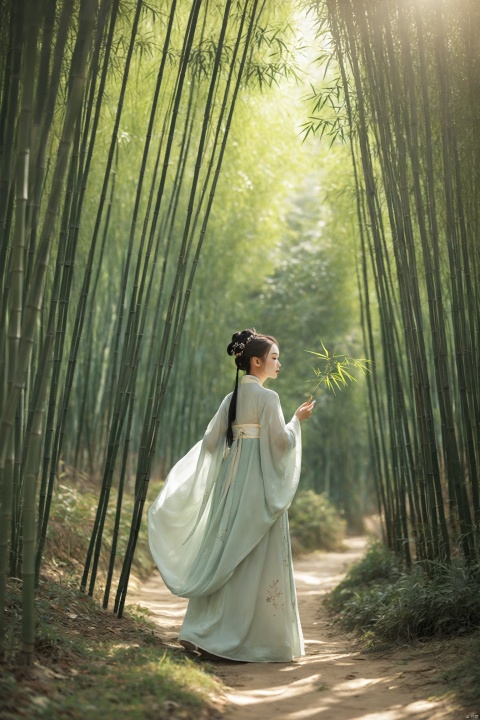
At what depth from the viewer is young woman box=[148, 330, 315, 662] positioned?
321 cm

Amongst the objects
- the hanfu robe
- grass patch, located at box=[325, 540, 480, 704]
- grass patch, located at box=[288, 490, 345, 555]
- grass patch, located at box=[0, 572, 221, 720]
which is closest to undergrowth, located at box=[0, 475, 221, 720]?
grass patch, located at box=[0, 572, 221, 720]

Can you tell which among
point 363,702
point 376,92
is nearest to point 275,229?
point 376,92

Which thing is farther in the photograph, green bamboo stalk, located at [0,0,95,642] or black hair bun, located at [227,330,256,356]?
black hair bun, located at [227,330,256,356]

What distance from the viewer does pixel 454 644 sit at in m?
3.11

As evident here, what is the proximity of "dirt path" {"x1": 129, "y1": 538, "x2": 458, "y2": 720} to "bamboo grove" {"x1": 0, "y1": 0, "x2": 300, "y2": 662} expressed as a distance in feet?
2.51

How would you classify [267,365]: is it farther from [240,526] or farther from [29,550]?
[29,550]

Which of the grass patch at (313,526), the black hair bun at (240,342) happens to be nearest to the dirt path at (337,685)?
the black hair bun at (240,342)

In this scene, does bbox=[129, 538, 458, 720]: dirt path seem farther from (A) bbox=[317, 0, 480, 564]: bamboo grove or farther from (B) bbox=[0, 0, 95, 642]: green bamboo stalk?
(B) bbox=[0, 0, 95, 642]: green bamboo stalk

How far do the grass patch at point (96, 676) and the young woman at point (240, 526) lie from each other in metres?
0.26

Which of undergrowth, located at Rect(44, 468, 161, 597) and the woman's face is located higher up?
the woman's face

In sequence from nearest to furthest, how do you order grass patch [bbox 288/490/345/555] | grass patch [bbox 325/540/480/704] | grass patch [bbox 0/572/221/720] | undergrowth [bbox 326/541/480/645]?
grass patch [bbox 0/572/221/720] < grass patch [bbox 325/540/480/704] < undergrowth [bbox 326/541/480/645] < grass patch [bbox 288/490/345/555]

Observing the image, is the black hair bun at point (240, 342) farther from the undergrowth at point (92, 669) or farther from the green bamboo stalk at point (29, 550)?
the undergrowth at point (92, 669)

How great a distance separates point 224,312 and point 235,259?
67 centimetres

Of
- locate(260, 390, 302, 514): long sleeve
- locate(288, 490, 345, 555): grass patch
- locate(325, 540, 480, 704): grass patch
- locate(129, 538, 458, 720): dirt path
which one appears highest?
locate(260, 390, 302, 514): long sleeve
